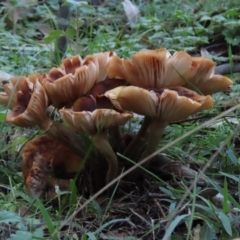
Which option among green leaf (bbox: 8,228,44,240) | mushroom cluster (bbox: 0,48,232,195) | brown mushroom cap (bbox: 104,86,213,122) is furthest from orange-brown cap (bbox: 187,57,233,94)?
green leaf (bbox: 8,228,44,240)

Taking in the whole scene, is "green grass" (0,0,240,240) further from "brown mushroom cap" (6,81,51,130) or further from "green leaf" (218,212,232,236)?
"brown mushroom cap" (6,81,51,130)

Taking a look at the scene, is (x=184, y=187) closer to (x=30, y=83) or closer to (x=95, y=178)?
(x=95, y=178)

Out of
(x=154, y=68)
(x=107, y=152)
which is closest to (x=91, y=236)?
(x=107, y=152)

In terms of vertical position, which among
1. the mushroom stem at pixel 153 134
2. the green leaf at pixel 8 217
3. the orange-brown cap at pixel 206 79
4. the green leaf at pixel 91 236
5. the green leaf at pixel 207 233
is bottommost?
the green leaf at pixel 91 236

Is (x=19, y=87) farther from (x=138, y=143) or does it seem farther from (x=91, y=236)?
(x=91, y=236)

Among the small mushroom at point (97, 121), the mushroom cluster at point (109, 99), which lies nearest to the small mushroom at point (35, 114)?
the mushroom cluster at point (109, 99)

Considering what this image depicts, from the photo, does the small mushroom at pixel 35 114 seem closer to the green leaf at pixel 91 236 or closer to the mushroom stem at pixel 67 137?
the mushroom stem at pixel 67 137

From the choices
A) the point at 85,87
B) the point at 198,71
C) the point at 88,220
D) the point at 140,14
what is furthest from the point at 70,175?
the point at 140,14
